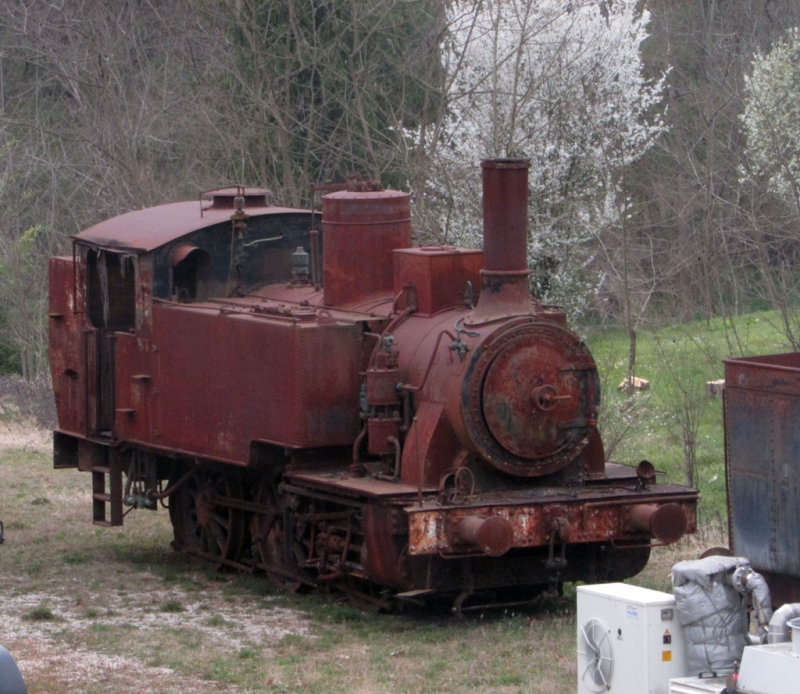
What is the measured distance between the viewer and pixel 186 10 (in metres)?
25.5

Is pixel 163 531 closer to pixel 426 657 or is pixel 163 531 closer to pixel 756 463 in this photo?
pixel 426 657

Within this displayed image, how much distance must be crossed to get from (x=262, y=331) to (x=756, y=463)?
11.6ft

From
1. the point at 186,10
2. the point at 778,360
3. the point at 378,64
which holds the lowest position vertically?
the point at 778,360

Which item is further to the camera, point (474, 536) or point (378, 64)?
point (378, 64)

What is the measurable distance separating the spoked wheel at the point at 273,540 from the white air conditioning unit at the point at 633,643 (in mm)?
3718

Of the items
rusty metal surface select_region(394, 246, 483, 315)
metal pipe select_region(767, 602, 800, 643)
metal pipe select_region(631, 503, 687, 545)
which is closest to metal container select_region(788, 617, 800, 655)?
metal pipe select_region(767, 602, 800, 643)

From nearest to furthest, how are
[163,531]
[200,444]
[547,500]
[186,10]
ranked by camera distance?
[547,500]
[200,444]
[163,531]
[186,10]

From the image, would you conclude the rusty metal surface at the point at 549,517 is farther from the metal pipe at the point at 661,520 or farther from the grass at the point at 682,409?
the grass at the point at 682,409

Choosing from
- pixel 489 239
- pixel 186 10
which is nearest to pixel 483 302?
pixel 489 239

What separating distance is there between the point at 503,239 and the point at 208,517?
3.77 meters

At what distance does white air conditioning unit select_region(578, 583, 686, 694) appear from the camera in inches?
268

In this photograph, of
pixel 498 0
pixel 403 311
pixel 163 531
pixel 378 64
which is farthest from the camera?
pixel 378 64

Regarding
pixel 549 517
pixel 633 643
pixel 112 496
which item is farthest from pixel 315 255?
pixel 633 643

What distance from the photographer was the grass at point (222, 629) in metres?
8.06
